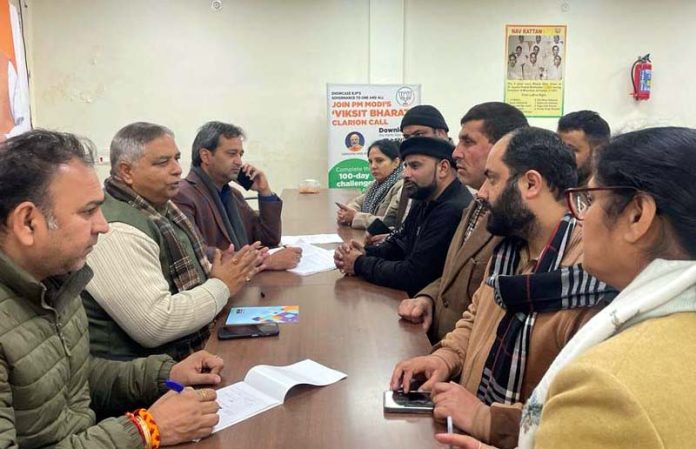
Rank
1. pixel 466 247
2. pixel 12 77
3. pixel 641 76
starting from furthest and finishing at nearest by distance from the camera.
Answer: pixel 641 76, pixel 12 77, pixel 466 247

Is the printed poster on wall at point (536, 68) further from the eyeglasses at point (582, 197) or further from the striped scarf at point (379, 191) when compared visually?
the eyeglasses at point (582, 197)

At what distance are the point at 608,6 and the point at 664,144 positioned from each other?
22.3 ft

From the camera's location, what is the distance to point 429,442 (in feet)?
4.02

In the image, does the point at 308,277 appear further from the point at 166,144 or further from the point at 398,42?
the point at 398,42

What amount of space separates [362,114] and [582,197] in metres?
5.37

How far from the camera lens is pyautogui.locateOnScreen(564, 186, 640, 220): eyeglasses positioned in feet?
2.81

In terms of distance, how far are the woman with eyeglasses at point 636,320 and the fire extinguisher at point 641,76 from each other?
6.70 metres

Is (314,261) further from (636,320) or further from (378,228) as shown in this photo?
(636,320)

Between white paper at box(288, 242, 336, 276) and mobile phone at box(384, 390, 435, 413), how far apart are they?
122 centimetres

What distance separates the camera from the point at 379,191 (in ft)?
13.7

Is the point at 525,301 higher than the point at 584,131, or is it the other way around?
the point at 584,131

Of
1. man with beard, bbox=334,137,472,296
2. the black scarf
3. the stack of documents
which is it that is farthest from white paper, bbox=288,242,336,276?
the black scarf

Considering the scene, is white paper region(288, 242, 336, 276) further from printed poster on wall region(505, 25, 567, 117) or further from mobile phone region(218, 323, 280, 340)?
printed poster on wall region(505, 25, 567, 117)

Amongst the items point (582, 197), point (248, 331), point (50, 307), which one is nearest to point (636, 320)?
point (582, 197)
